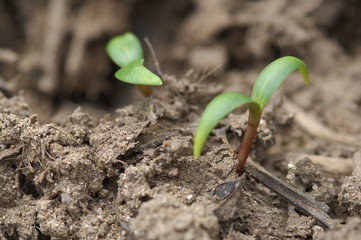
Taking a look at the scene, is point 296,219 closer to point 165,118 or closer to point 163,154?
point 163,154

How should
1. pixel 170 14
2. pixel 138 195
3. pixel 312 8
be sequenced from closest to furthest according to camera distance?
1. pixel 138 195
2. pixel 312 8
3. pixel 170 14

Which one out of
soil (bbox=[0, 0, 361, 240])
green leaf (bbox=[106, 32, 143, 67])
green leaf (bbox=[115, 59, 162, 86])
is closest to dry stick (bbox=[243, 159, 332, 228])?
soil (bbox=[0, 0, 361, 240])

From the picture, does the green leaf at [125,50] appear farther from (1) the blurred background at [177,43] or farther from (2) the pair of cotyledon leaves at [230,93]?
(1) the blurred background at [177,43]

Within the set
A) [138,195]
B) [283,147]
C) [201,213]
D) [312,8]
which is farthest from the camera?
[312,8]

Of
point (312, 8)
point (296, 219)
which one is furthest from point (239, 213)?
point (312, 8)

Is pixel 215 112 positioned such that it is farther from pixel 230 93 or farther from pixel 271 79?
pixel 271 79

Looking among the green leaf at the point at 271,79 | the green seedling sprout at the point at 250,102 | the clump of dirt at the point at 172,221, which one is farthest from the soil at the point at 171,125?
the green leaf at the point at 271,79

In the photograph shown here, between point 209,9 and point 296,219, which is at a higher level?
point 209,9
